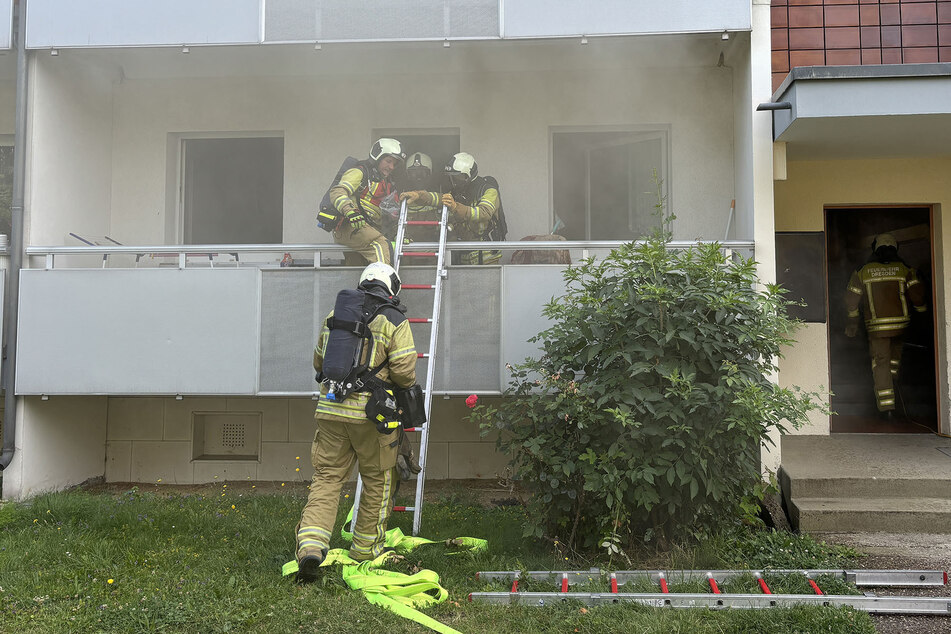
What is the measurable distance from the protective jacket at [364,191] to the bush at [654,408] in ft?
7.52

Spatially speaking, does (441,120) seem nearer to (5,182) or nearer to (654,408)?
(654,408)

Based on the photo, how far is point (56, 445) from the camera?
22.1ft

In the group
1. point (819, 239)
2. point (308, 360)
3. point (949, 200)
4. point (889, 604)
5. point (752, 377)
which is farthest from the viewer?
point (949, 200)

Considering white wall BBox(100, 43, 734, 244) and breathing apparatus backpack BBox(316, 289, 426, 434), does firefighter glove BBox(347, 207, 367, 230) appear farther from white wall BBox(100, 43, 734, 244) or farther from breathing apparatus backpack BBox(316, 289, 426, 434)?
→ white wall BBox(100, 43, 734, 244)

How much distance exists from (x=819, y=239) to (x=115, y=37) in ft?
22.7

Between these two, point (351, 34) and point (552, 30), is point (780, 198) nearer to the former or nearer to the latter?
point (552, 30)

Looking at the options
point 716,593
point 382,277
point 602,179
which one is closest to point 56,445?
point 382,277

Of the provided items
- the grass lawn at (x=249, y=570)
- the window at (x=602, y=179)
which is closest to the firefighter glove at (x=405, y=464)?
the grass lawn at (x=249, y=570)

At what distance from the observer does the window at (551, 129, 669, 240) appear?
299 inches

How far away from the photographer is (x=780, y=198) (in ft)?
24.2

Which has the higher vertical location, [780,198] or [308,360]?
[780,198]

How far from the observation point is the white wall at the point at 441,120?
7.31 metres

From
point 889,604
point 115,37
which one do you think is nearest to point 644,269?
point 889,604

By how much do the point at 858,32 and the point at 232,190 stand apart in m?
6.78
